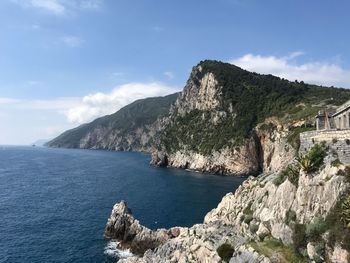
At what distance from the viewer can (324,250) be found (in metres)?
33.2

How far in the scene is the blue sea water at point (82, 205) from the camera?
216 feet

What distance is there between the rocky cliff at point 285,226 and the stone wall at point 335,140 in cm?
95

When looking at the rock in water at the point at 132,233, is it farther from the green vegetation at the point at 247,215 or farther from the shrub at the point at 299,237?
the shrub at the point at 299,237

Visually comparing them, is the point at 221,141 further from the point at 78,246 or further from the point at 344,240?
the point at 344,240

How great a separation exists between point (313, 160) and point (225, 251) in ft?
43.3

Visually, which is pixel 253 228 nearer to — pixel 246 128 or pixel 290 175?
pixel 290 175

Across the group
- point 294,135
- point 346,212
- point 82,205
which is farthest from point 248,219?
point 294,135

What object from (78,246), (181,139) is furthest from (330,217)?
(181,139)

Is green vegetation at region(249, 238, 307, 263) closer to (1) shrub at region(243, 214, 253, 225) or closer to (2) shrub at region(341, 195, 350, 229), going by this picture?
(2) shrub at region(341, 195, 350, 229)

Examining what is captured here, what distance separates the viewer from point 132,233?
68.7m

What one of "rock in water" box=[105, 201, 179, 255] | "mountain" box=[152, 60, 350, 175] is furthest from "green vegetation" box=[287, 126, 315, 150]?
"rock in water" box=[105, 201, 179, 255]

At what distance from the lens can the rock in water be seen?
211ft

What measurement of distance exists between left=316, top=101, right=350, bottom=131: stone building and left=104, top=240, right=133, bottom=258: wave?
35.3m

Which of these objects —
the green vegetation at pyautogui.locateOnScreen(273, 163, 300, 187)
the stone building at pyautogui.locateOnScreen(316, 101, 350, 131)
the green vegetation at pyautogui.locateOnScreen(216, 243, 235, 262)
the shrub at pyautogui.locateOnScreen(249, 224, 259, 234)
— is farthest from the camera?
the stone building at pyautogui.locateOnScreen(316, 101, 350, 131)
